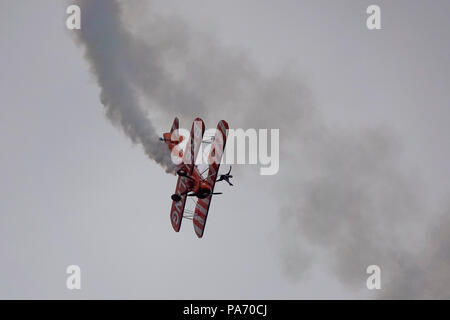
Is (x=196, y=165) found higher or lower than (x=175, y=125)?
lower

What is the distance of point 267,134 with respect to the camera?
5769 cm

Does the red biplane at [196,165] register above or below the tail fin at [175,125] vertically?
below

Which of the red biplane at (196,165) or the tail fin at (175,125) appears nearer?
the red biplane at (196,165)

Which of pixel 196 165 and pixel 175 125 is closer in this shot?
pixel 196 165

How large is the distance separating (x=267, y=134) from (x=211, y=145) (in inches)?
650

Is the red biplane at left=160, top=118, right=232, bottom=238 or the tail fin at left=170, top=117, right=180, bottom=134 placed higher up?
the tail fin at left=170, top=117, right=180, bottom=134

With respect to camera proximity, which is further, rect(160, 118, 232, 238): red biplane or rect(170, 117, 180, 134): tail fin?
rect(170, 117, 180, 134): tail fin
